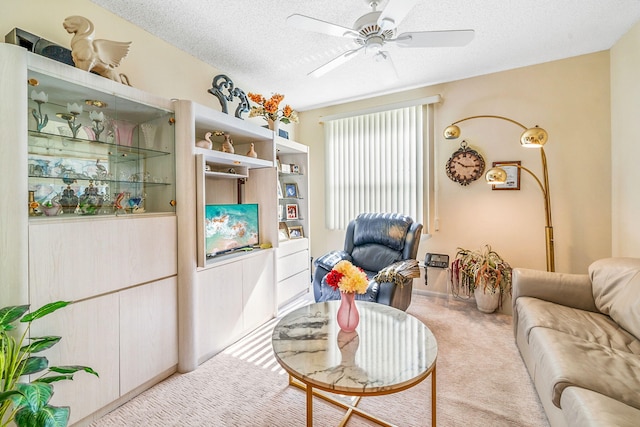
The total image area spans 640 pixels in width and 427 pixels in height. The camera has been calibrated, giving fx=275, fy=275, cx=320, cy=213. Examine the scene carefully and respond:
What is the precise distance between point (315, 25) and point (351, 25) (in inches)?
28.3

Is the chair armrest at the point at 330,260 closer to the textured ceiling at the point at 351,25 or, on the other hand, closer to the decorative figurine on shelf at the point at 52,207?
the textured ceiling at the point at 351,25

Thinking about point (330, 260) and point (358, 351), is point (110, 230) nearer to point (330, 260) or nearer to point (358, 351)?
point (358, 351)

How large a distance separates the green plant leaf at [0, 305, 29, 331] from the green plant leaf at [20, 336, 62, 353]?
0.14 m

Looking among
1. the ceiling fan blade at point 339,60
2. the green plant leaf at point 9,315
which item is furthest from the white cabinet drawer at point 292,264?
the green plant leaf at point 9,315

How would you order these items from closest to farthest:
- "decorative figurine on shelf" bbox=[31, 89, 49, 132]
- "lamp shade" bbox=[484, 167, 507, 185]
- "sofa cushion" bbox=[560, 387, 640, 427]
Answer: "sofa cushion" bbox=[560, 387, 640, 427], "decorative figurine on shelf" bbox=[31, 89, 49, 132], "lamp shade" bbox=[484, 167, 507, 185]

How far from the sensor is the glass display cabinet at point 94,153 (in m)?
Answer: 1.50

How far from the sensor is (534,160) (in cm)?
303

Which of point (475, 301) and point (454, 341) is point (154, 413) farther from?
point (475, 301)

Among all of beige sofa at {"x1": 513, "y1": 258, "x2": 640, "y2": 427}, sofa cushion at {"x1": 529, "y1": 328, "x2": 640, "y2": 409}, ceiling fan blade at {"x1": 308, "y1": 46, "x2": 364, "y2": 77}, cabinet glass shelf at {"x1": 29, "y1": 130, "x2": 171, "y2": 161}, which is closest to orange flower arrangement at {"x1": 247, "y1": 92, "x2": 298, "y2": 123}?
ceiling fan blade at {"x1": 308, "y1": 46, "x2": 364, "y2": 77}

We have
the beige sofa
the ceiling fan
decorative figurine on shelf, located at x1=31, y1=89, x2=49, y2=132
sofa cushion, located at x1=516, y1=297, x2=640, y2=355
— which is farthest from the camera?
the ceiling fan

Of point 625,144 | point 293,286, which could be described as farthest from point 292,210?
point 625,144

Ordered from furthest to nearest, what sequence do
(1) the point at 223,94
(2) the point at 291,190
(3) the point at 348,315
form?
(2) the point at 291,190 < (1) the point at 223,94 < (3) the point at 348,315

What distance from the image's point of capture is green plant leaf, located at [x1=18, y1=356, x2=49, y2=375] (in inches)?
46.9

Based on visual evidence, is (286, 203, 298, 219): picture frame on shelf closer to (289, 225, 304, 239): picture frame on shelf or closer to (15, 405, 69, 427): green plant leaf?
(289, 225, 304, 239): picture frame on shelf
